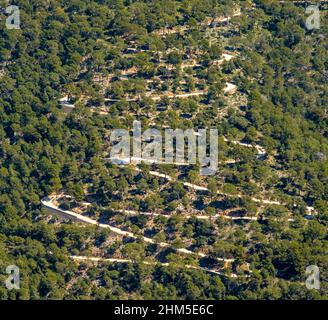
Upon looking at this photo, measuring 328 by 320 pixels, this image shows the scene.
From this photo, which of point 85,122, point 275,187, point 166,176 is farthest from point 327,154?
point 85,122
